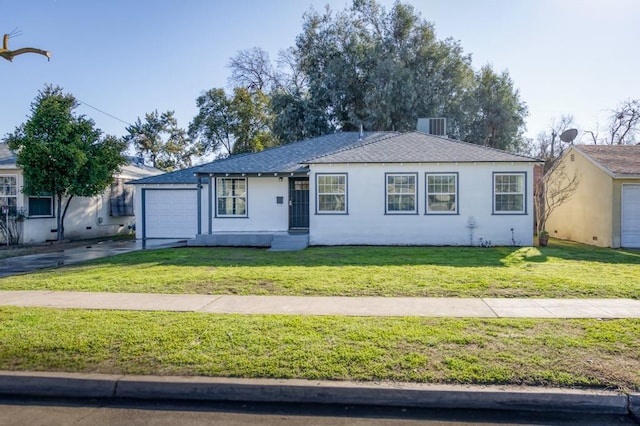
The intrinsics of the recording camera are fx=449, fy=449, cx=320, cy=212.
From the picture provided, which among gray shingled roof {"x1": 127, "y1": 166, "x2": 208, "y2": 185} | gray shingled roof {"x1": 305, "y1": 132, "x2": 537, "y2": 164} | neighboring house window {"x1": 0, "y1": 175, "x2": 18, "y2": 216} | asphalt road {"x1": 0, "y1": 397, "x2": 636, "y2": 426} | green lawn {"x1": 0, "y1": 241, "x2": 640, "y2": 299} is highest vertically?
gray shingled roof {"x1": 305, "y1": 132, "x2": 537, "y2": 164}

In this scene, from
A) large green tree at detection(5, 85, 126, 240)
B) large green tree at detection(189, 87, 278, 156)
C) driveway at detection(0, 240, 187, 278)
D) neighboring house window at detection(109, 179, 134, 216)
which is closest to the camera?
driveway at detection(0, 240, 187, 278)

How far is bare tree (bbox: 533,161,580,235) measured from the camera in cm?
1759

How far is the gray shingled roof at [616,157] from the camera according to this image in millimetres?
16141

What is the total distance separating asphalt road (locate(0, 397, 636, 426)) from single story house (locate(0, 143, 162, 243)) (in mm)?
17730

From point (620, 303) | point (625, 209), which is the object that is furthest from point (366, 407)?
point (625, 209)

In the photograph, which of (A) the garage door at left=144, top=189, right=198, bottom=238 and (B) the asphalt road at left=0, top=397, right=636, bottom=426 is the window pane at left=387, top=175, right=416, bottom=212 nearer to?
(A) the garage door at left=144, top=189, right=198, bottom=238

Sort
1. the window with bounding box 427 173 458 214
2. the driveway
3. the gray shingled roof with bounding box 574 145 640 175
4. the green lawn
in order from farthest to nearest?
the gray shingled roof with bounding box 574 145 640 175 < the window with bounding box 427 173 458 214 < the driveway < the green lawn

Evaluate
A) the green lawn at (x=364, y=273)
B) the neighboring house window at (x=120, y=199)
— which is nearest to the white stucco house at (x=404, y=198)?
the green lawn at (x=364, y=273)

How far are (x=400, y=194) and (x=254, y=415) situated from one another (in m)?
12.6

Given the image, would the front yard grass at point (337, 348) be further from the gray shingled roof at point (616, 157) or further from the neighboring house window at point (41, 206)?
the neighboring house window at point (41, 206)

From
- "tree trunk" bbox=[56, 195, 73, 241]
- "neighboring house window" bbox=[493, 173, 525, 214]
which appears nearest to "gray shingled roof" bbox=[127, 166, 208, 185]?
"tree trunk" bbox=[56, 195, 73, 241]

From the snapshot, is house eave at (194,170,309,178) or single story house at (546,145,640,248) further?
house eave at (194,170,309,178)

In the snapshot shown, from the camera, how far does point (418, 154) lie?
16.2 m

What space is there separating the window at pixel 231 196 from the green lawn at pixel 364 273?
3528 mm
